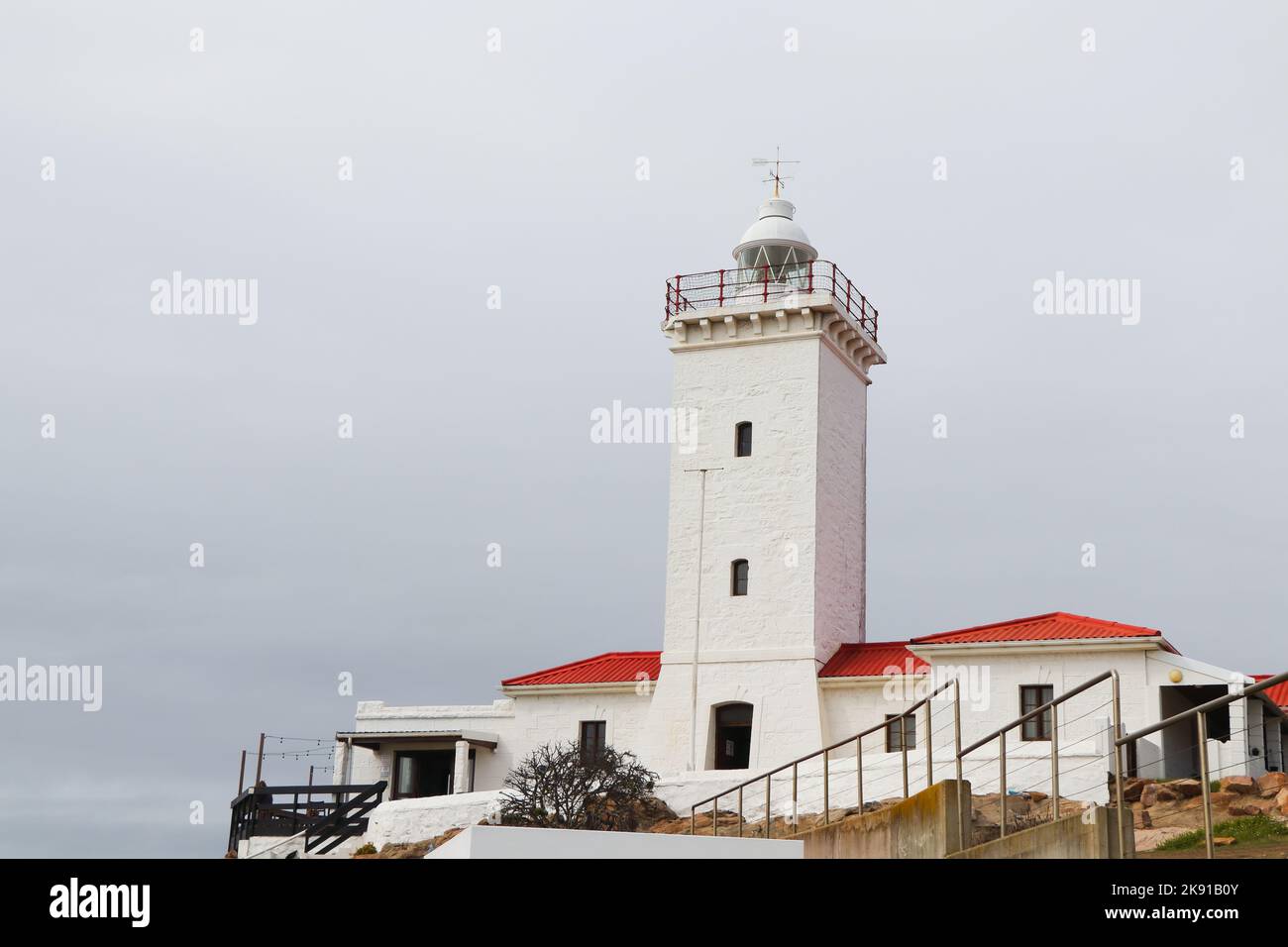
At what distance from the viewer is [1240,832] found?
15.0 m

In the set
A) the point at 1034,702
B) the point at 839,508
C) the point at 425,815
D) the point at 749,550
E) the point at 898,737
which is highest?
the point at 839,508

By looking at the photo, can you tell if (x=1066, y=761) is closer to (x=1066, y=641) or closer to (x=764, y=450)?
(x=1066, y=641)

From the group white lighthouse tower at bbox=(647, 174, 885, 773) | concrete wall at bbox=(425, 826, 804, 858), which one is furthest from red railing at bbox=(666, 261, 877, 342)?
concrete wall at bbox=(425, 826, 804, 858)

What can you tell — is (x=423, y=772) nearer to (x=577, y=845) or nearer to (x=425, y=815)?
(x=425, y=815)

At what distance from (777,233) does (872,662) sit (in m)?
9.14

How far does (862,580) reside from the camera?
29.5 m

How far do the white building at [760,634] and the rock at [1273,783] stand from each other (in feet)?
14.6

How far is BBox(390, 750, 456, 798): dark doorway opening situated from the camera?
29406 mm

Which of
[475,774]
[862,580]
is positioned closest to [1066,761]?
[862,580]

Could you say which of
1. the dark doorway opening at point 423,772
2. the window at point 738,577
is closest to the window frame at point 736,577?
the window at point 738,577

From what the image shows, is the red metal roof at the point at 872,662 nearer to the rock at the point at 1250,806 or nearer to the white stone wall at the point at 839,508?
the white stone wall at the point at 839,508

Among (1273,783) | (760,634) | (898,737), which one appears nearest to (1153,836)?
(1273,783)

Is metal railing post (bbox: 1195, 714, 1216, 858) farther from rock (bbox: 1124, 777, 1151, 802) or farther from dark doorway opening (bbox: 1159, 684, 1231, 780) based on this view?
dark doorway opening (bbox: 1159, 684, 1231, 780)
